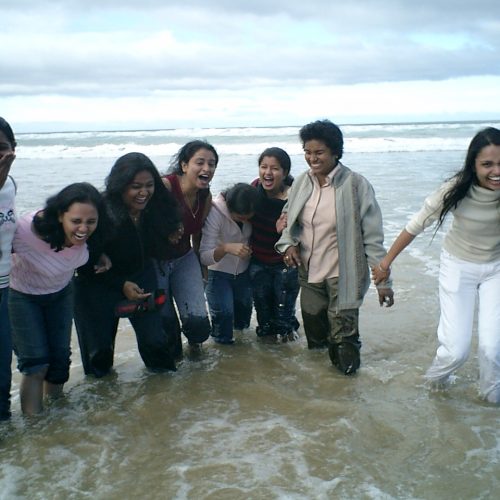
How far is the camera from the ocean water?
3172 millimetres

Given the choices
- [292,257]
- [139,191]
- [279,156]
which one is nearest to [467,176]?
[292,257]

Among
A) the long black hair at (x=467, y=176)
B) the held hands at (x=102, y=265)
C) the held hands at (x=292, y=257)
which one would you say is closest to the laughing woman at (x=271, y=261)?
the held hands at (x=292, y=257)

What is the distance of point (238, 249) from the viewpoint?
4949 mm

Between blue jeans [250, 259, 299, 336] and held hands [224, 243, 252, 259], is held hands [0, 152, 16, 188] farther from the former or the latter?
blue jeans [250, 259, 299, 336]

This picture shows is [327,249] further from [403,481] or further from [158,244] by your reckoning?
[403,481]

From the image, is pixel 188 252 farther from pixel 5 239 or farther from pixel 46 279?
pixel 5 239

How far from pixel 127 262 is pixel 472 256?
99.4 inches

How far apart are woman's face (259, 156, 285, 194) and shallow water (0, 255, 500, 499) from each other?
1510 millimetres

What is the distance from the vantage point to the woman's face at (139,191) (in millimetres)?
4285

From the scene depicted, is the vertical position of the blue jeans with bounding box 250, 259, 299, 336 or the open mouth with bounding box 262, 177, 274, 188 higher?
the open mouth with bounding box 262, 177, 274, 188

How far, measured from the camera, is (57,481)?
10.6 feet

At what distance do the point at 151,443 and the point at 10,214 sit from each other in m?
1.65

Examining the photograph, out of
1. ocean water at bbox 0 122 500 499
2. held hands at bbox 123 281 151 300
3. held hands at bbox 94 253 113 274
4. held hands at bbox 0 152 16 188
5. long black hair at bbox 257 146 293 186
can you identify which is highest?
held hands at bbox 0 152 16 188

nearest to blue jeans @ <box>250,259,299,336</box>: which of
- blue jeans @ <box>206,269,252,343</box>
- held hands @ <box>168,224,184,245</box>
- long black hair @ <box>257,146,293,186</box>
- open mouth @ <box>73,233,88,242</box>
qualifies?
blue jeans @ <box>206,269,252,343</box>
